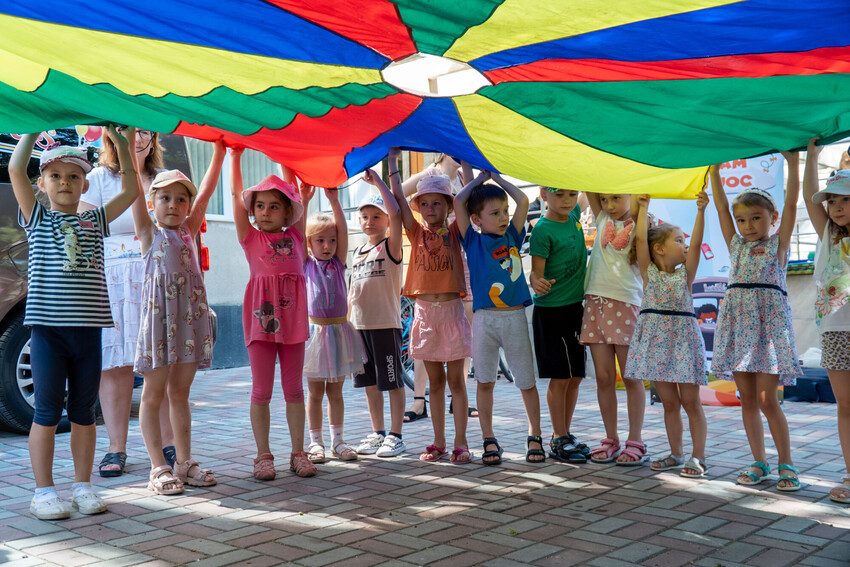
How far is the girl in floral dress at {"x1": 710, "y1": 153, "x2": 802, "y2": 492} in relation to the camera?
13.7 ft

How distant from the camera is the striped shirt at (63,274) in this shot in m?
3.79

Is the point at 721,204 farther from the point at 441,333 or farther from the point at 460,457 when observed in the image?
the point at 460,457

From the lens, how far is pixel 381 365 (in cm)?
526

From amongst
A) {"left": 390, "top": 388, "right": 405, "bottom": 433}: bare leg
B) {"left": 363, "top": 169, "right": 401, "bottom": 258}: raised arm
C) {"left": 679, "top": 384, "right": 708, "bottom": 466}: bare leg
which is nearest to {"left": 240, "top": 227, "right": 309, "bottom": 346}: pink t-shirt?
{"left": 363, "top": 169, "right": 401, "bottom": 258}: raised arm

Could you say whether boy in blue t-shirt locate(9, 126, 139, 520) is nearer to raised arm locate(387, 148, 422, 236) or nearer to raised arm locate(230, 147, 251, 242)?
raised arm locate(230, 147, 251, 242)

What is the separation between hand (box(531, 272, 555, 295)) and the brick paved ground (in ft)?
3.41

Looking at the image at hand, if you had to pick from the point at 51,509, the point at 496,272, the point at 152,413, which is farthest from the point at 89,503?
the point at 496,272

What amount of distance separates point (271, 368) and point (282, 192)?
100 centimetres

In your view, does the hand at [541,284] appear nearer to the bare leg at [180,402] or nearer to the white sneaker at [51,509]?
the bare leg at [180,402]

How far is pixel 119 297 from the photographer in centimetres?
479

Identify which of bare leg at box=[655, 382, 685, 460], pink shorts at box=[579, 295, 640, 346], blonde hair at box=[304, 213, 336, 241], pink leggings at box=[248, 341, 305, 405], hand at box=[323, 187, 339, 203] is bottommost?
bare leg at box=[655, 382, 685, 460]

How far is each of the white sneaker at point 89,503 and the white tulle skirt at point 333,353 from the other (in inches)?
59.7

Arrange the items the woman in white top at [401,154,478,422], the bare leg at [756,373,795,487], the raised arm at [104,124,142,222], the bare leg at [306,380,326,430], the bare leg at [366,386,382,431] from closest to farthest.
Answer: the raised arm at [104,124,142,222] < the bare leg at [756,373,795,487] < the bare leg at [306,380,326,430] < the bare leg at [366,386,382,431] < the woman in white top at [401,154,478,422]

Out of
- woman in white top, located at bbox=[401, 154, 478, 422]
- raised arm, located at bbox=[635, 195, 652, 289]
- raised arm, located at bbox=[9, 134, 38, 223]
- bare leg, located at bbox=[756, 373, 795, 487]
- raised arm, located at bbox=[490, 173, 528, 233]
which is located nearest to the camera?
raised arm, located at bbox=[9, 134, 38, 223]
